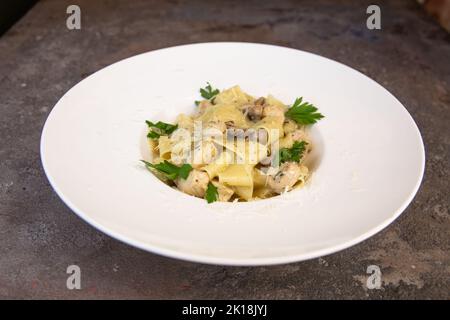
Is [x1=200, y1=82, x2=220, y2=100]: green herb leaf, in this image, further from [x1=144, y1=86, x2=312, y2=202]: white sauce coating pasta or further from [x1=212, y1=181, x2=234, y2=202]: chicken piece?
[x1=212, y1=181, x2=234, y2=202]: chicken piece

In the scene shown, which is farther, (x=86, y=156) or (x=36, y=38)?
(x=36, y=38)

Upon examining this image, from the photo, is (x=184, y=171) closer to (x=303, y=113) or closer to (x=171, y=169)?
(x=171, y=169)

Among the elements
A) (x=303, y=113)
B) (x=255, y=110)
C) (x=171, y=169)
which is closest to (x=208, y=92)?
(x=255, y=110)

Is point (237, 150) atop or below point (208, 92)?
below

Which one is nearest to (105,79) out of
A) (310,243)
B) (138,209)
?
(138,209)
